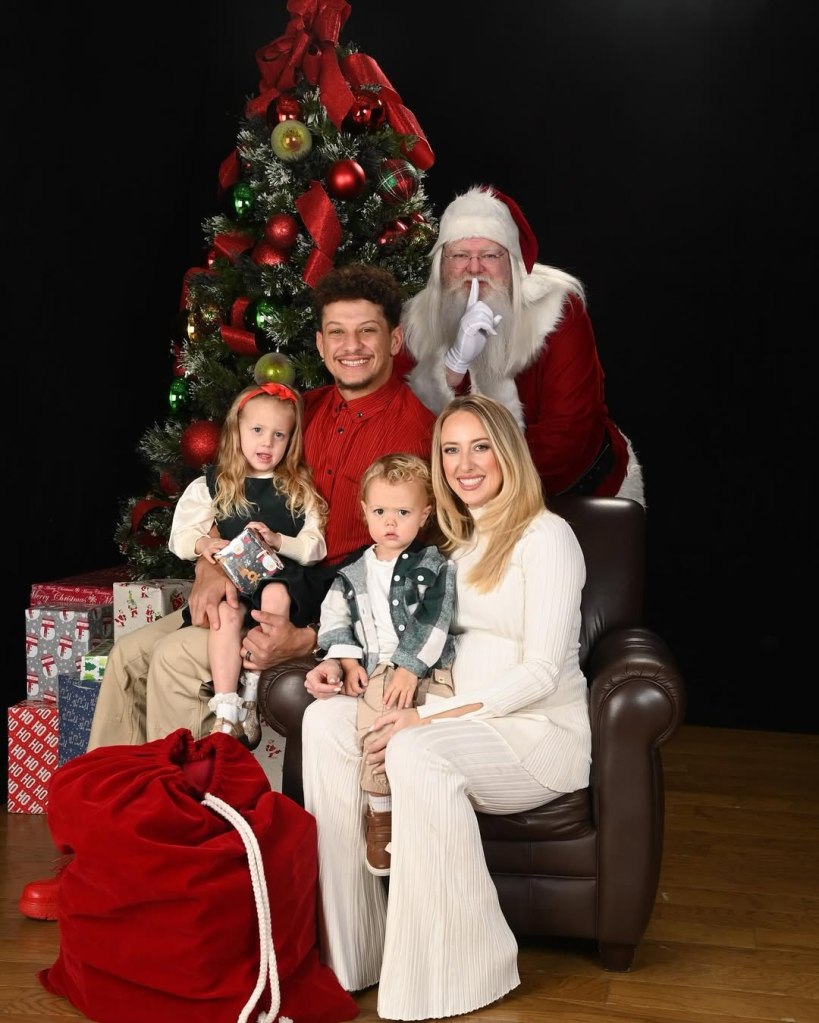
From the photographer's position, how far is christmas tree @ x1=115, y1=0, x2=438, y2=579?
399 cm

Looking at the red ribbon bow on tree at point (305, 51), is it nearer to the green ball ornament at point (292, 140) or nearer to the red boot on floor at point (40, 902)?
the green ball ornament at point (292, 140)

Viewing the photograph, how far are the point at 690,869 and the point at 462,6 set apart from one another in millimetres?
3472

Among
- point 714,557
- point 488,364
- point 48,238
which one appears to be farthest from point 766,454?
point 48,238

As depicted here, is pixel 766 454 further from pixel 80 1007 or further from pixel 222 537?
pixel 80 1007

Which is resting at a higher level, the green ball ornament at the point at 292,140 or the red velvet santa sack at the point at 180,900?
the green ball ornament at the point at 292,140

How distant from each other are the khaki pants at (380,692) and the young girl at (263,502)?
428 millimetres

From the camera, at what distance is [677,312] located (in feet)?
15.9

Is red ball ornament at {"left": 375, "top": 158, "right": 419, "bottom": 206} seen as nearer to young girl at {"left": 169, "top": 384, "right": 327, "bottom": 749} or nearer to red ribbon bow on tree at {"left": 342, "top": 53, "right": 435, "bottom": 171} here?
red ribbon bow on tree at {"left": 342, "top": 53, "right": 435, "bottom": 171}

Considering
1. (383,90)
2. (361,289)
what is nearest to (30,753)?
(361,289)

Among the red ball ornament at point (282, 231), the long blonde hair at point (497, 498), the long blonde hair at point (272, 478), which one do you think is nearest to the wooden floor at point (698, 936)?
the long blonde hair at point (497, 498)

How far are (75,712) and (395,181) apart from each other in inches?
79.7

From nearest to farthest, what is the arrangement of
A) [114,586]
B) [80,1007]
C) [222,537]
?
[80,1007] → [222,537] → [114,586]

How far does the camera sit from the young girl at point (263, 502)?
3.05 meters

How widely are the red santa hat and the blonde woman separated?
3.77 ft
